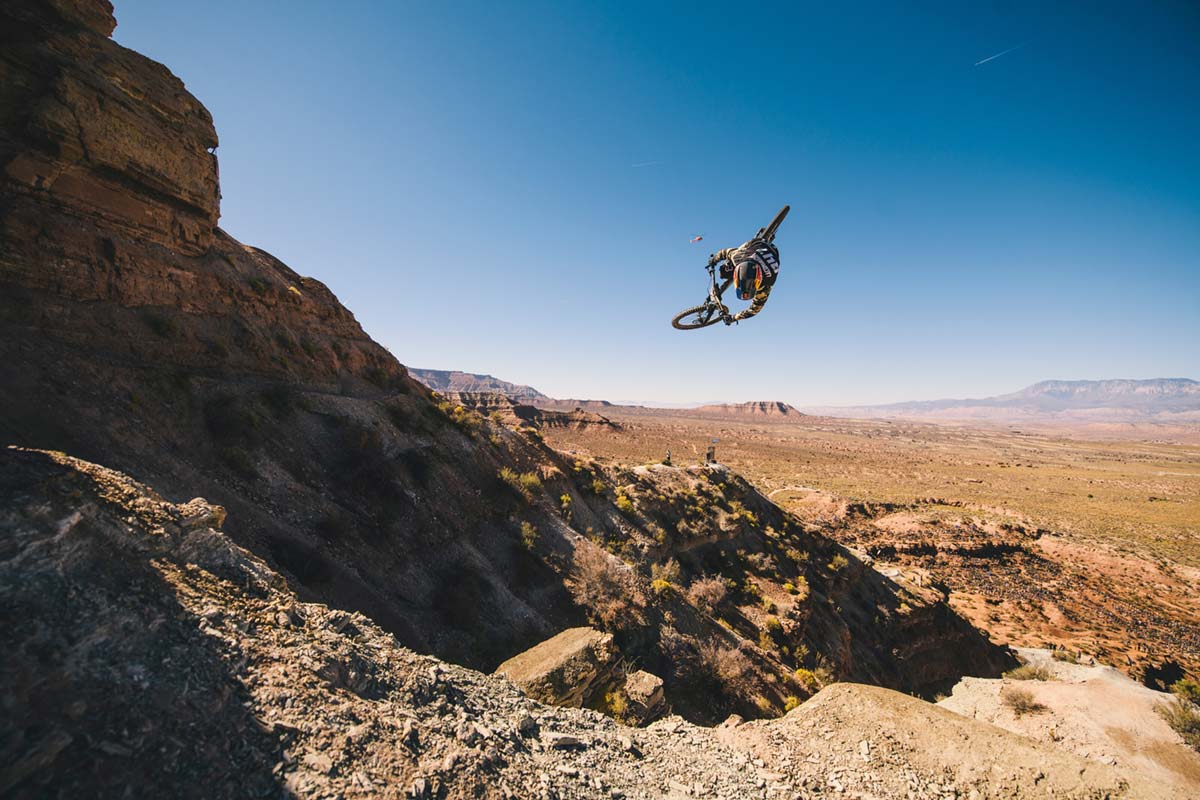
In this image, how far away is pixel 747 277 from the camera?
36.4ft

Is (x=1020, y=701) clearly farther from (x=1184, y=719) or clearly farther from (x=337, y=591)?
(x=337, y=591)

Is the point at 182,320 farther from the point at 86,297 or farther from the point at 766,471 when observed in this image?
the point at 766,471

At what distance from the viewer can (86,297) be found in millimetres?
10719

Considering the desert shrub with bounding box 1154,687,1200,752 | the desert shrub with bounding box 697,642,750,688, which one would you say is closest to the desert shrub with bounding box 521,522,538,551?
the desert shrub with bounding box 697,642,750,688

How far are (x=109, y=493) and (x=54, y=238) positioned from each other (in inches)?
353

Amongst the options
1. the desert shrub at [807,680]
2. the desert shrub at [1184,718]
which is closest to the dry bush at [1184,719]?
the desert shrub at [1184,718]

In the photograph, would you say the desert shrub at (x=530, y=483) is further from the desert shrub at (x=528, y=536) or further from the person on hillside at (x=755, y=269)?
the person on hillside at (x=755, y=269)

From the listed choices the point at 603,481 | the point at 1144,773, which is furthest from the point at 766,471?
the point at 1144,773

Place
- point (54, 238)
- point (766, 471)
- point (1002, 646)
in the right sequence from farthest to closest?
point (766, 471) → point (1002, 646) → point (54, 238)

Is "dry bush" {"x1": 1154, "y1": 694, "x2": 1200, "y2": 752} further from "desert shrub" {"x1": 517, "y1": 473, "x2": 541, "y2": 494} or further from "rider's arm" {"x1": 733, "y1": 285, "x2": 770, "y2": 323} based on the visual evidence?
"desert shrub" {"x1": 517, "y1": 473, "x2": 541, "y2": 494}

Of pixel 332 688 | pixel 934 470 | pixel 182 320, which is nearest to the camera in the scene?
pixel 332 688

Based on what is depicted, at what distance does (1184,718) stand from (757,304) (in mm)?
15683

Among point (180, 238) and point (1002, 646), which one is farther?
point (1002, 646)

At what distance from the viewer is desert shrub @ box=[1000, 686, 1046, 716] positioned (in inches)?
546
